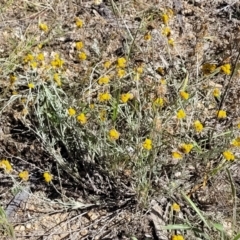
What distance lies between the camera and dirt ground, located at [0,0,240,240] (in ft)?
6.82

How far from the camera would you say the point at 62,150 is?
88.1 inches

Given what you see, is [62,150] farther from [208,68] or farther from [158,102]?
[208,68]

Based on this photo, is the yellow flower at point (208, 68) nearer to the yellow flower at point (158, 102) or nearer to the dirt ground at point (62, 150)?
the dirt ground at point (62, 150)

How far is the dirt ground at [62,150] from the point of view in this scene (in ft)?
6.82

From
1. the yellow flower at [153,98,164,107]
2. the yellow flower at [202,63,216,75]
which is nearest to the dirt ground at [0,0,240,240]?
the yellow flower at [202,63,216,75]

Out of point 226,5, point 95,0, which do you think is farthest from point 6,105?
point 226,5

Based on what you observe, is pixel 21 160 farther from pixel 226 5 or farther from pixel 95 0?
pixel 226 5

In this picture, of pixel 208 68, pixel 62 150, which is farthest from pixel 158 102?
pixel 62 150

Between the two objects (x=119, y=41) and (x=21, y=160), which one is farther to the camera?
(x=119, y=41)

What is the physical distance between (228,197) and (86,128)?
682 millimetres

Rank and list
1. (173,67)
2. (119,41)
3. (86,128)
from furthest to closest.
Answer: (119,41)
(173,67)
(86,128)

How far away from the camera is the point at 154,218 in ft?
6.84

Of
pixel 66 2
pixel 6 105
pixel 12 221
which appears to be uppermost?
pixel 66 2

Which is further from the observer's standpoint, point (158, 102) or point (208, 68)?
point (208, 68)
